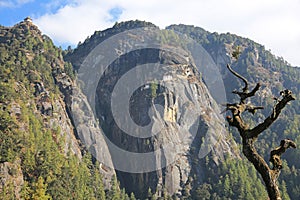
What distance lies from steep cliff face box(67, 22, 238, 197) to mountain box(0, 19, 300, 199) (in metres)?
0.25

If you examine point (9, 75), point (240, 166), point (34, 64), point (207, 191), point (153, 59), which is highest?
point (153, 59)

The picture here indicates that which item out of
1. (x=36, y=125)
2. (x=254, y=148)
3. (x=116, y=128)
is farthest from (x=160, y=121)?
(x=254, y=148)

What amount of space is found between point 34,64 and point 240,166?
52361 millimetres

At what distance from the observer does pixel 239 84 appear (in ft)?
454

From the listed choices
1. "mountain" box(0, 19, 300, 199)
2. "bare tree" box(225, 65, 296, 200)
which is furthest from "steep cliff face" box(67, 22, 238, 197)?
"bare tree" box(225, 65, 296, 200)

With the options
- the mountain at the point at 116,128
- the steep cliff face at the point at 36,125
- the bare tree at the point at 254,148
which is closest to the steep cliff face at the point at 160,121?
the mountain at the point at 116,128

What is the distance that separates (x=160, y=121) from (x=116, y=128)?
12.2 m

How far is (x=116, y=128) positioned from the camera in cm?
9138

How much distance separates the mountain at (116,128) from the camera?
188ft

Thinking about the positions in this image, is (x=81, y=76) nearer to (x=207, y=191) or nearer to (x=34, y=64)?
(x=34, y=64)

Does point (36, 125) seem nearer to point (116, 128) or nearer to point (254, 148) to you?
point (116, 128)

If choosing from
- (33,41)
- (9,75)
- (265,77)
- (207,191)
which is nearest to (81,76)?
(33,41)

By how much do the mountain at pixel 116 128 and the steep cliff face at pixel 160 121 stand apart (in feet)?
0.83

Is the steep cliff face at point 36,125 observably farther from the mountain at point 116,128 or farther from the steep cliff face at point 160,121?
the steep cliff face at point 160,121
